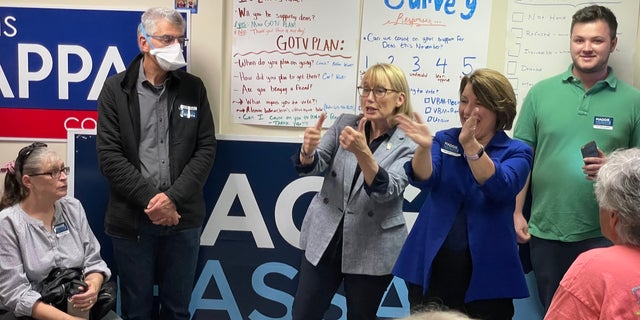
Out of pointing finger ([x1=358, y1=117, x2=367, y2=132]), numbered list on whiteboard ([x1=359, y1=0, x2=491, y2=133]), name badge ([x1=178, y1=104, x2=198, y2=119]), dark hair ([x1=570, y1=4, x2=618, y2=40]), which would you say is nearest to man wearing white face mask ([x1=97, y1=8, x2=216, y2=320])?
name badge ([x1=178, y1=104, x2=198, y2=119])

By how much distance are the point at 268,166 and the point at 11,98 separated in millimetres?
1368

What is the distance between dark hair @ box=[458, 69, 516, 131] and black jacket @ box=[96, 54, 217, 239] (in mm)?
1368

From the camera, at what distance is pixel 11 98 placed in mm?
3328

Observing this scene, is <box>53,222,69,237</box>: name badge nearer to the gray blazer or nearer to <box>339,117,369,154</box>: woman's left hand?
the gray blazer

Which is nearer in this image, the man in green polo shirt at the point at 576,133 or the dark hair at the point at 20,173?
the dark hair at the point at 20,173

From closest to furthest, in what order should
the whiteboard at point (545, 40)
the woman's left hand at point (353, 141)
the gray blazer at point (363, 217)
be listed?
the woman's left hand at point (353, 141) < the gray blazer at point (363, 217) < the whiteboard at point (545, 40)

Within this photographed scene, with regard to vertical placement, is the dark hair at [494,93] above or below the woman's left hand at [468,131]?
above

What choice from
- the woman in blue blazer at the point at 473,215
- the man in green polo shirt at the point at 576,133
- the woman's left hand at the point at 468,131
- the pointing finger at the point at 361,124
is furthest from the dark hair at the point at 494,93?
the man in green polo shirt at the point at 576,133

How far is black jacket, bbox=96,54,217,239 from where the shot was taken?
291cm

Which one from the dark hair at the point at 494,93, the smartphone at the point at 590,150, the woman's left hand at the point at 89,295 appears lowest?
the woman's left hand at the point at 89,295

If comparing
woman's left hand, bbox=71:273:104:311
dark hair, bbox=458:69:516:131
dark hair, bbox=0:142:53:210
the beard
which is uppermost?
the beard

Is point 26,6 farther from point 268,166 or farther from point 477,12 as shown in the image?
point 477,12

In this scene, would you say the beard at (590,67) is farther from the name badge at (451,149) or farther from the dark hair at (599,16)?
the name badge at (451,149)

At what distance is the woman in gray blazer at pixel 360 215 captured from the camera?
8.56 feet
